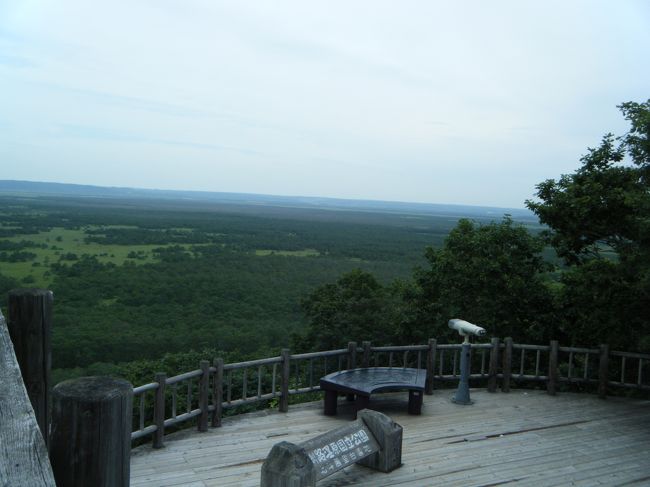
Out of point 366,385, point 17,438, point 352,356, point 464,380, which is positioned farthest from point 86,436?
point 464,380

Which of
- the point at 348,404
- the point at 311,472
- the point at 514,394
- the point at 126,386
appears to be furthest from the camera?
the point at 514,394

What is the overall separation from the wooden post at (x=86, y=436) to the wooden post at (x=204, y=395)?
17.6 feet

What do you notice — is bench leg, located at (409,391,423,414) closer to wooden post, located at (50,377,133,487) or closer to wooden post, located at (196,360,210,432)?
wooden post, located at (196,360,210,432)

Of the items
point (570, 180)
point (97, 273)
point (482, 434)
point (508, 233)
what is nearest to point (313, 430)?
point (482, 434)

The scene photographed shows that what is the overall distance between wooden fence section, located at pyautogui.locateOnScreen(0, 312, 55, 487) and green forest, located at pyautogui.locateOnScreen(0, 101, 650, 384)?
7.31 meters

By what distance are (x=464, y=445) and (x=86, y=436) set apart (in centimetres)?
597

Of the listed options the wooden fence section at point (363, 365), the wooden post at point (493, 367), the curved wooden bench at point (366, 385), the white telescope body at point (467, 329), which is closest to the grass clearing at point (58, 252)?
the wooden fence section at point (363, 365)

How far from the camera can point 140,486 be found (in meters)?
5.13

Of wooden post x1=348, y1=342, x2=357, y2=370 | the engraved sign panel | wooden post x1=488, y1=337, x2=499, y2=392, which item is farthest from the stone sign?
wooden post x1=488, y1=337, x2=499, y2=392

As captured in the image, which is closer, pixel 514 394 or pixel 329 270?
pixel 514 394

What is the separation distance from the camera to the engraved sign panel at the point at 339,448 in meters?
4.96

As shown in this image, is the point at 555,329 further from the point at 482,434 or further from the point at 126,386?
the point at 126,386

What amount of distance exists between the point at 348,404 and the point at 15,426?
711 cm

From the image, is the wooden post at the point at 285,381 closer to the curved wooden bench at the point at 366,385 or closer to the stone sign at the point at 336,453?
the curved wooden bench at the point at 366,385
